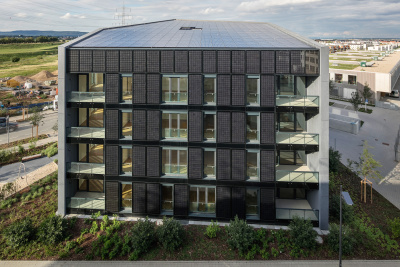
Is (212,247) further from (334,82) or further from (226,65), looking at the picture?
(334,82)

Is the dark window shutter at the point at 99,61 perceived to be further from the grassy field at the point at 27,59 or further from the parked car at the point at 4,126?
the grassy field at the point at 27,59

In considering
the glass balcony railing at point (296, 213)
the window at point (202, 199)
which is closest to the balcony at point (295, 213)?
the glass balcony railing at point (296, 213)

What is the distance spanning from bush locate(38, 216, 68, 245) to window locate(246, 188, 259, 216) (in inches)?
424

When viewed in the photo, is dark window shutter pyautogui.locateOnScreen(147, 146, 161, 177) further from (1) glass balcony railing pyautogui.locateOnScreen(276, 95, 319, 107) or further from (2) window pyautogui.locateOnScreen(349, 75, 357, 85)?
(2) window pyautogui.locateOnScreen(349, 75, 357, 85)

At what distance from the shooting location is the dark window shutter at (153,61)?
50.9 ft

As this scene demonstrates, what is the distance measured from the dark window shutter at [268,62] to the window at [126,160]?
9827 millimetres

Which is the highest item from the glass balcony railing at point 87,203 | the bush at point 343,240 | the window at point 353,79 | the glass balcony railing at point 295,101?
the window at point 353,79

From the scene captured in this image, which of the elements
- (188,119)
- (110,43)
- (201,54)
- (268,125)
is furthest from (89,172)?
(268,125)

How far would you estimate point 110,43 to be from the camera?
16.8 m

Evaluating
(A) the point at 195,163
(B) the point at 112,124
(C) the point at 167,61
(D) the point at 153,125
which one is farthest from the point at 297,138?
(B) the point at 112,124

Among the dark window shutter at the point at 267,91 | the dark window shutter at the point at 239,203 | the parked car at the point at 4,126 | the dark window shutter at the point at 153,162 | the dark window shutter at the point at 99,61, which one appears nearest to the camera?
the dark window shutter at the point at 267,91

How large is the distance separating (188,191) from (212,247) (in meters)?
3.57

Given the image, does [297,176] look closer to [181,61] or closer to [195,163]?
[195,163]

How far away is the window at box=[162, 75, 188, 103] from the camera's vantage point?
15.7 meters
